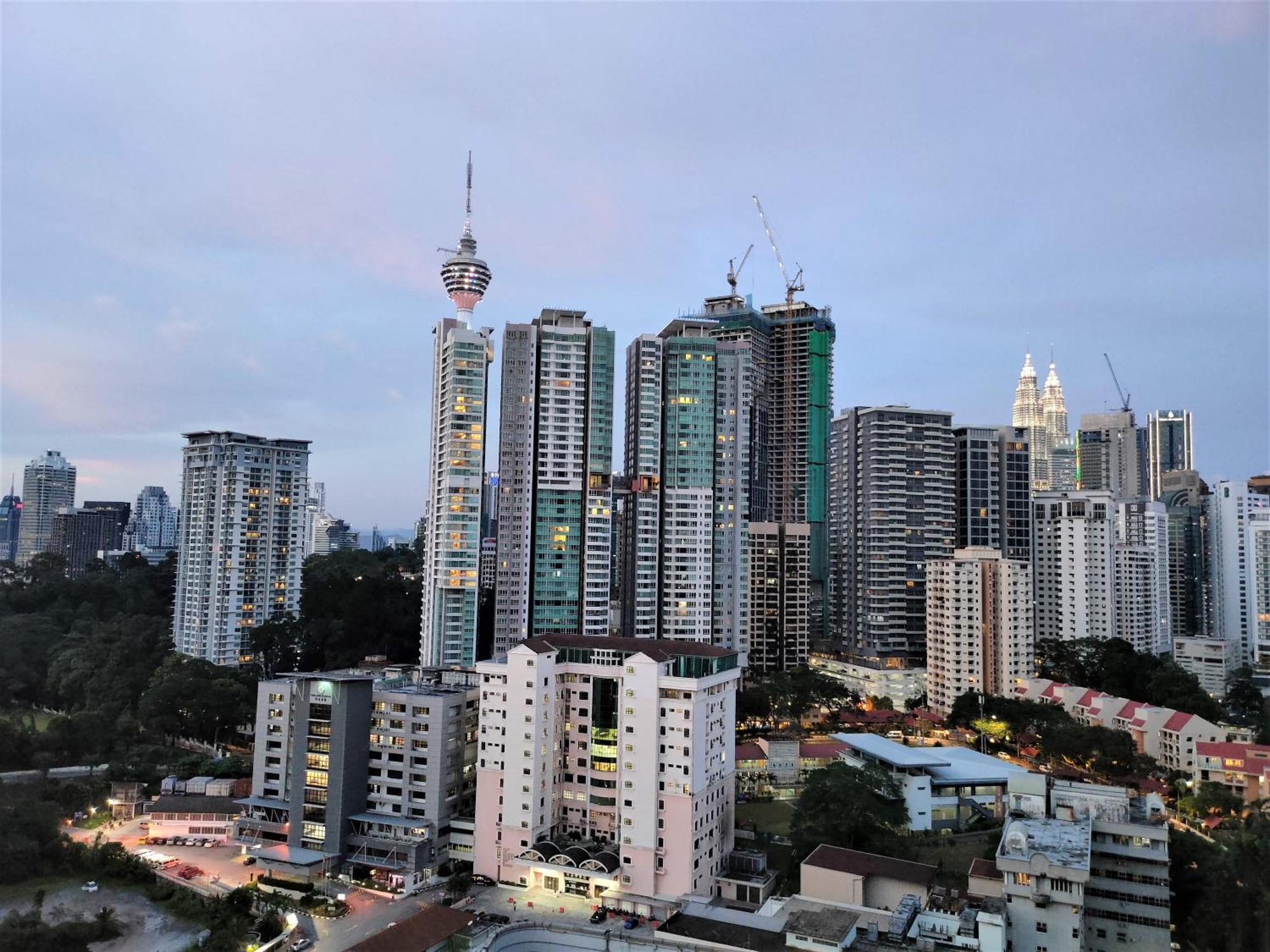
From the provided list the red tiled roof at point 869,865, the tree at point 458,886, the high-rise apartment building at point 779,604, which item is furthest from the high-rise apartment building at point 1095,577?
the tree at point 458,886

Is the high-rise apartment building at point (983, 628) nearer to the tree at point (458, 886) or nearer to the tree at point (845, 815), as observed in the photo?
the tree at point (845, 815)

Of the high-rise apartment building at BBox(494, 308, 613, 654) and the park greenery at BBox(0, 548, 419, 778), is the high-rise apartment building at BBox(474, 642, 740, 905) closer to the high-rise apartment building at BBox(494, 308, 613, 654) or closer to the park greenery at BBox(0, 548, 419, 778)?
the park greenery at BBox(0, 548, 419, 778)

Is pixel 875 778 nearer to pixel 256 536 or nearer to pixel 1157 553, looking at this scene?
pixel 256 536

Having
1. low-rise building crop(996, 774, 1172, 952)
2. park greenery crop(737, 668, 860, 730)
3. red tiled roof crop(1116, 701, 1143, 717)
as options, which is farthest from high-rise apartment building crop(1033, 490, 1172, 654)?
low-rise building crop(996, 774, 1172, 952)

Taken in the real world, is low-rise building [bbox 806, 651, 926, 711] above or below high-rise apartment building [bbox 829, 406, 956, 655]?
below

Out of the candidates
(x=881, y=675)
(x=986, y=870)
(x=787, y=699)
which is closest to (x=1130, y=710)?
(x=881, y=675)

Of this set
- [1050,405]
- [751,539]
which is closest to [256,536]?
[751,539]
